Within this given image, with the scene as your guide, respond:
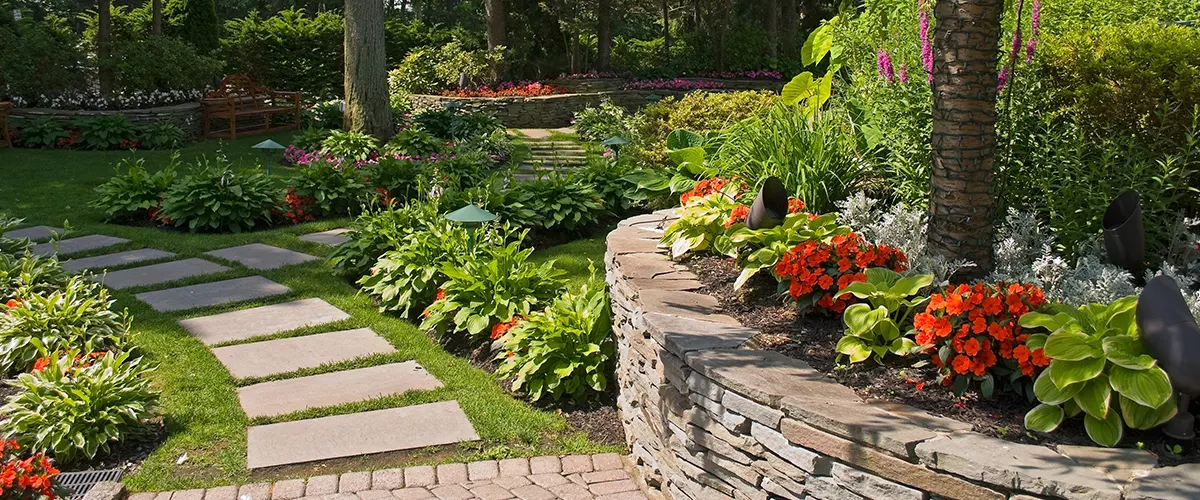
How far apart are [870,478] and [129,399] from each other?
2767 mm

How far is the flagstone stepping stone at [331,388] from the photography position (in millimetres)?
3844

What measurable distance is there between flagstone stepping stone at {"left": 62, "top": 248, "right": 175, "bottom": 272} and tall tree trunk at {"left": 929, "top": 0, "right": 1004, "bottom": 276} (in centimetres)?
504

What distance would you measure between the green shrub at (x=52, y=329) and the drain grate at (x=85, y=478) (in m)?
0.80

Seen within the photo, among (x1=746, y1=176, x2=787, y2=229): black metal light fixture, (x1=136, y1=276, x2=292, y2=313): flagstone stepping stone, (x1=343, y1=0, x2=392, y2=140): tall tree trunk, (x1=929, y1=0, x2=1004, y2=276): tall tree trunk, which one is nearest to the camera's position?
(x1=929, y1=0, x2=1004, y2=276): tall tree trunk

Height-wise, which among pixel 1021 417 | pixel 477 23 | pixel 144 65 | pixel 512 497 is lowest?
pixel 512 497

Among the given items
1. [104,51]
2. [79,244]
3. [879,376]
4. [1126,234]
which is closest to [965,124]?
[1126,234]

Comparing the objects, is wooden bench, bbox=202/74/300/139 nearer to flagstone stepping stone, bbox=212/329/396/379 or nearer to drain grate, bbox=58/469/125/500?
flagstone stepping stone, bbox=212/329/396/379

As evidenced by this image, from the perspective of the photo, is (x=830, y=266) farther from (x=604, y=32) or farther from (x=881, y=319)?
A: (x=604, y=32)

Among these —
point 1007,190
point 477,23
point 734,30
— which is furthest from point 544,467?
point 477,23

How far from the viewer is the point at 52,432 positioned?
335cm

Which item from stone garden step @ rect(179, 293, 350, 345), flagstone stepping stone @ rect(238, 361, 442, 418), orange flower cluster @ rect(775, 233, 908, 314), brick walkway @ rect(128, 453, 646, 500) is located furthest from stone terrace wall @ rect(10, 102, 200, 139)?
orange flower cluster @ rect(775, 233, 908, 314)

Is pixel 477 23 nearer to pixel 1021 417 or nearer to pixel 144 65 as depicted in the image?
pixel 144 65

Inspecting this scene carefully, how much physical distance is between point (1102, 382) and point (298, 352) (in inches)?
136

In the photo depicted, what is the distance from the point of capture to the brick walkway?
10.3ft
